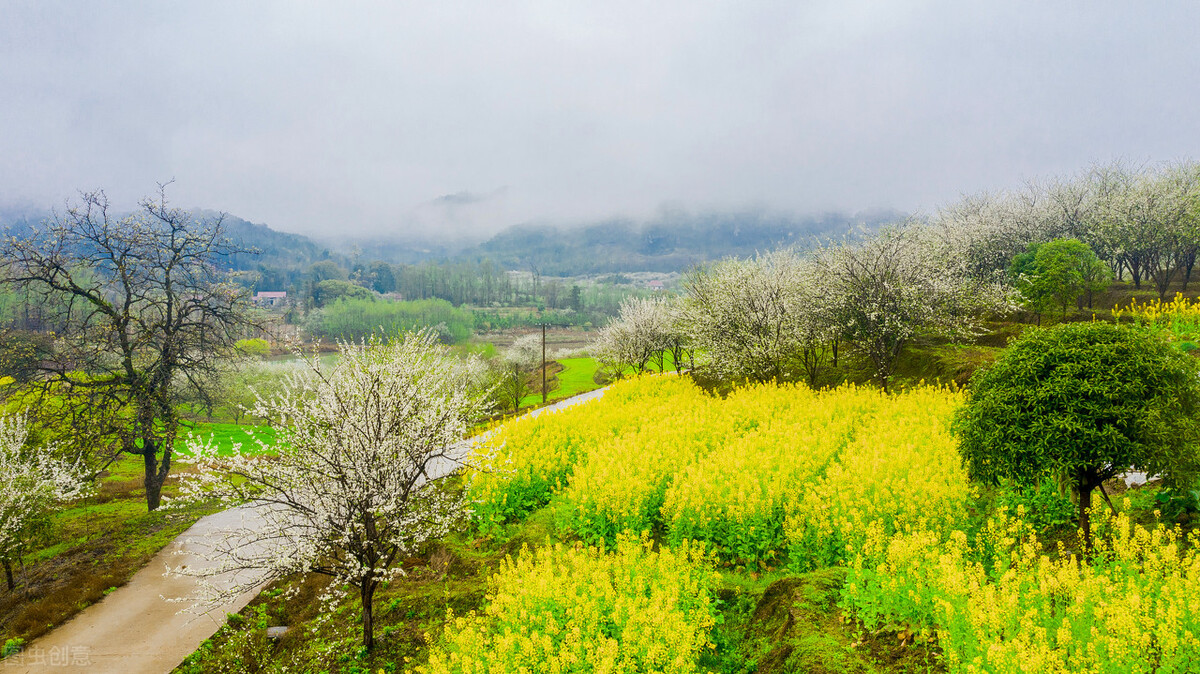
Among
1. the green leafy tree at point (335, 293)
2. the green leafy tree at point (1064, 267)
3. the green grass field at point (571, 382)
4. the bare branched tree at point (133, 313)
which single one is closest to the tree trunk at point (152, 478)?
the bare branched tree at point (133, 313)

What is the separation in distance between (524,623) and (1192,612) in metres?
6.78

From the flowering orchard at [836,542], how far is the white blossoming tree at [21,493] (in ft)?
37.2

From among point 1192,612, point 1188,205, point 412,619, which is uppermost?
point 1188,205

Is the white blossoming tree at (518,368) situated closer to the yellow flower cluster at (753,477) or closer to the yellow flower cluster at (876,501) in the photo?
the yellow flower cluster at (753,477)

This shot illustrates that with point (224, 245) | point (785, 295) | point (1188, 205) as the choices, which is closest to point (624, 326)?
point (785, 295)

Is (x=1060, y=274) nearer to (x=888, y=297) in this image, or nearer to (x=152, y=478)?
(x=888, y=297)

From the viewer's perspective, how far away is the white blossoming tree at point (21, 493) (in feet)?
42.0

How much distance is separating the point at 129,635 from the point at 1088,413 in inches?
737

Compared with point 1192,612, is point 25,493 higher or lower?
lower

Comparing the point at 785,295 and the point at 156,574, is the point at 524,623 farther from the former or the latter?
the point at 785,295

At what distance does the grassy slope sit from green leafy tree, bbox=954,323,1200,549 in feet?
45.6

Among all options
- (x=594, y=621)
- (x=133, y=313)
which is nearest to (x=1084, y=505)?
(x=594, y=621)

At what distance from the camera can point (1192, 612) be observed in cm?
446

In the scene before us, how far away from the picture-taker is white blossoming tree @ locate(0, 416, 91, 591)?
12.8 metres
